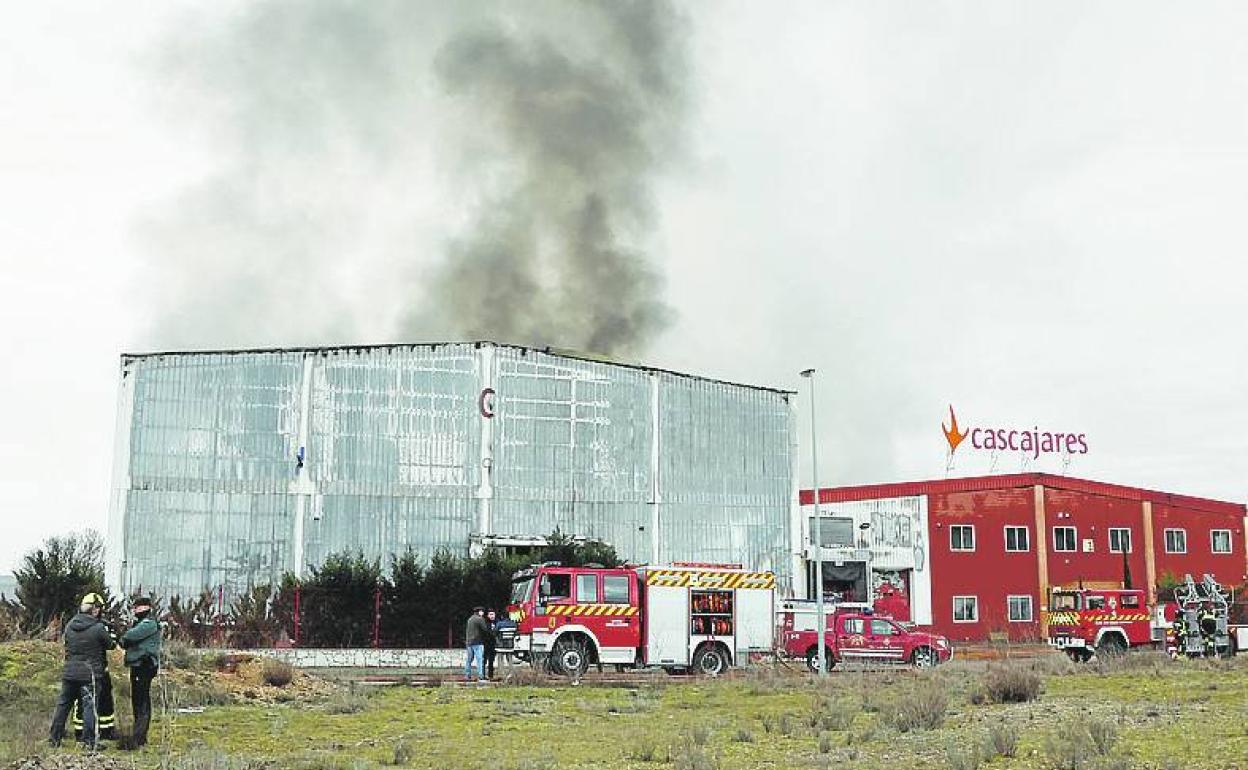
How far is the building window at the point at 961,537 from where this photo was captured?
174ft

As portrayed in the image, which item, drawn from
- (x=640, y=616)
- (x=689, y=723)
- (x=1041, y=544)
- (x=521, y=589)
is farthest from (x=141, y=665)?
(x=1041, y=544)

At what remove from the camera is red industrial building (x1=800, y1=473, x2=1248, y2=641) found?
52.5 metres

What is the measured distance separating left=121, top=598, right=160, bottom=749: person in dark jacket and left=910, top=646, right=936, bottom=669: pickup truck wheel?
22.9 m

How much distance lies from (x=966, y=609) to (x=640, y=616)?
27.8 m

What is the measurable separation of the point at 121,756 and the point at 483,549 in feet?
81.4

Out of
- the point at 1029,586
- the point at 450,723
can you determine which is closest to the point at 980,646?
the point at 1029,586

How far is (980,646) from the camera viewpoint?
46094 mm

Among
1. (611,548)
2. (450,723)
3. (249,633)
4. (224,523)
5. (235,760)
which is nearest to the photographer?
(235,760)

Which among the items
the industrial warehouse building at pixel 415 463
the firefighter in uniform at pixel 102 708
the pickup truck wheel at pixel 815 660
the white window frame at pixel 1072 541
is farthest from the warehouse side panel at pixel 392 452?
the white window frame at pixel 1072 541

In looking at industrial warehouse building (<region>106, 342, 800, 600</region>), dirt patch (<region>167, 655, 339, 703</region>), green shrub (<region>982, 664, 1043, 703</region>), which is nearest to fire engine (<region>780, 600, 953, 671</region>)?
industrial warehouse building (<region>106, 342, 800, 600</region>)

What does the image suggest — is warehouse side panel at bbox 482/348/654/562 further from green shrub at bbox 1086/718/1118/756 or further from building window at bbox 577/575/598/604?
green shrub at bbox 1086/718/1118/756

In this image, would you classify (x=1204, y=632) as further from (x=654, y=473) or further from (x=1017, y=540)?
(x=1017, y=540)

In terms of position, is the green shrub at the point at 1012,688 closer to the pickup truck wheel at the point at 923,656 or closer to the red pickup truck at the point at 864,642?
the red pickup truck at the point at 864,642

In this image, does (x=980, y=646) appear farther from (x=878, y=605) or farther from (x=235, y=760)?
(x=235, y=760)
